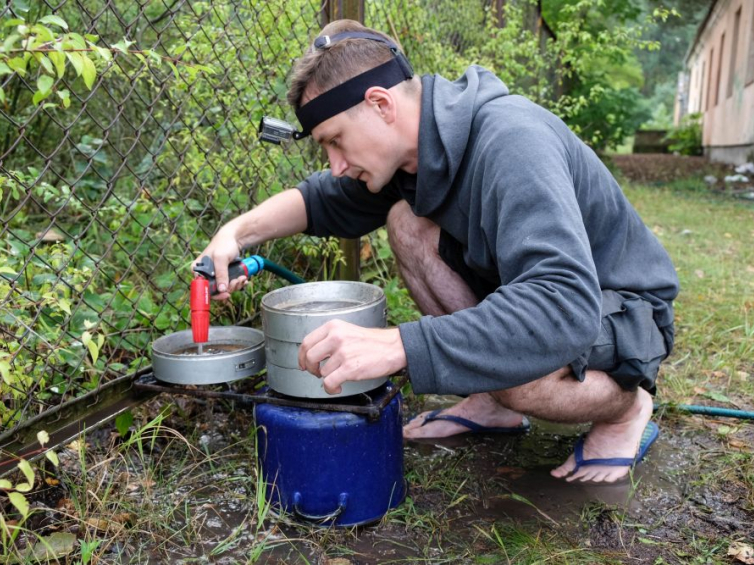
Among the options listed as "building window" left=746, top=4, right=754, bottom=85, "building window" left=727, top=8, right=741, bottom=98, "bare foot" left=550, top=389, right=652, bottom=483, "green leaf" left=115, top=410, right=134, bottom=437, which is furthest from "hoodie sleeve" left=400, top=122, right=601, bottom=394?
"building window" left=727, top=8, right=741, bottom=98

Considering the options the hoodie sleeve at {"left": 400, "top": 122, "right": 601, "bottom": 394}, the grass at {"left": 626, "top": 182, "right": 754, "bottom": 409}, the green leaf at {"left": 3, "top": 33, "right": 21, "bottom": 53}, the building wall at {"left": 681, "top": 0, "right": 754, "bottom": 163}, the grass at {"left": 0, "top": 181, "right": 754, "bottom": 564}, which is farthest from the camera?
the building wall at {"left": 681, "top": 0, "right": 754, "bottom": 163}

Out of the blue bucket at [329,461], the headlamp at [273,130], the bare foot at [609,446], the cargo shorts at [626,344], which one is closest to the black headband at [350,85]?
the headlamp at [273,130]

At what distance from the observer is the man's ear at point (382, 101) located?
1949 mm

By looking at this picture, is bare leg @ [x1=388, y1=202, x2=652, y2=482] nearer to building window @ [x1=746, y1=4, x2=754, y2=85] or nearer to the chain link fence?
the chain link fence

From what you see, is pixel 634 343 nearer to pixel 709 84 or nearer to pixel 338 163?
pixel 338 163

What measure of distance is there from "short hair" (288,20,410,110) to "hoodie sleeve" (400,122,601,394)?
1.88 feet

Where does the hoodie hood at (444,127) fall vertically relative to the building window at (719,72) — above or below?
above

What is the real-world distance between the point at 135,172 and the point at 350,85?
169 centimetres

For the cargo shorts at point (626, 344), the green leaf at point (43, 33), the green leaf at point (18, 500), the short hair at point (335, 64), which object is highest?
the green leaf at point (43, 33)

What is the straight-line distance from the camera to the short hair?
194 centimetres

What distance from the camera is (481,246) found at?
2025 millimetres

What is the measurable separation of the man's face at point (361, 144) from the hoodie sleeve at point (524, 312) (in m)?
0.48

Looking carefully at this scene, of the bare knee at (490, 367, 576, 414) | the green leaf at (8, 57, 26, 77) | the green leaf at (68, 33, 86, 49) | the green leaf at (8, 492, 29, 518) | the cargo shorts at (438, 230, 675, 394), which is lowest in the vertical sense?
the bare knee at (490, 367, 576, 414)

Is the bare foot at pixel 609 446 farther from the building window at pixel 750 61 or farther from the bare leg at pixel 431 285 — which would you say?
the building window at pixel 750 61
